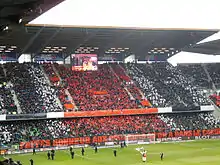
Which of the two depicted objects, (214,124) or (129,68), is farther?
(129,68)

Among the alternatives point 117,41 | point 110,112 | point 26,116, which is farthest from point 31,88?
point 117,41

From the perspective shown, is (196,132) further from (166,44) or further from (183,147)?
(166,44)

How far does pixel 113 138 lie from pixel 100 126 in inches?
161

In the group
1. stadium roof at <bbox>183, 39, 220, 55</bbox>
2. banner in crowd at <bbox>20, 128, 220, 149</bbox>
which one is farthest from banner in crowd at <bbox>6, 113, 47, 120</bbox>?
stadium roof at <bbox>183, 39, 220, 55</bbox>

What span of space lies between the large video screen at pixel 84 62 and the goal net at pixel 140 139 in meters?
18.7

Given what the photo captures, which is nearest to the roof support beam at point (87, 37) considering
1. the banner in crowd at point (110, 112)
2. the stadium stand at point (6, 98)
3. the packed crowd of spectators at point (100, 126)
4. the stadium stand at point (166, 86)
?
the banner in crowd at point (110, 112)

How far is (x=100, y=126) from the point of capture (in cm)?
6038

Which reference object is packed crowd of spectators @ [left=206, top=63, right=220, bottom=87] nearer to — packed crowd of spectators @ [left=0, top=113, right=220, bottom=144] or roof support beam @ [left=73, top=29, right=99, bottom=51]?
packed crowd of spectators @ [left=0, top=113, right=220, bottom=144]

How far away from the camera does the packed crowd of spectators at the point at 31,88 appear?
5950 centimetres

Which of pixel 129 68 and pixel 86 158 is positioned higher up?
pixel 129 68

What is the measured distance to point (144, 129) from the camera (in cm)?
6084

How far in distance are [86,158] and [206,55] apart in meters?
47.7

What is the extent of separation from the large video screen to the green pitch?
2163 centimetres

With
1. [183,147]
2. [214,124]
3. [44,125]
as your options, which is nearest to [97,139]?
[44,125]
